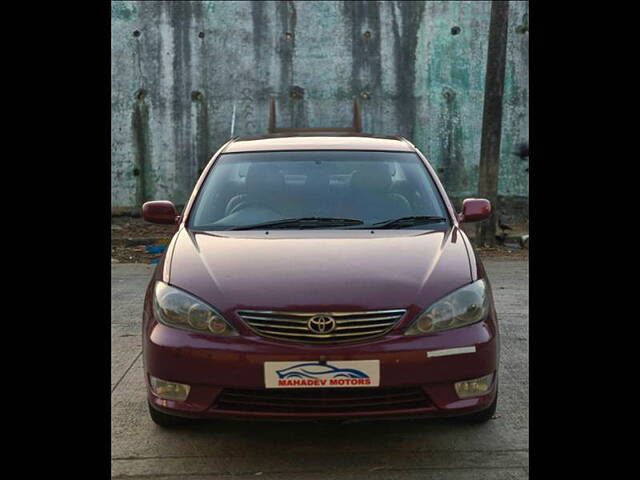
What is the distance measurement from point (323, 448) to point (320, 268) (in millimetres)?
838

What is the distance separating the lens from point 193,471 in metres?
3.27

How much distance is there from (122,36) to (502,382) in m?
9.16

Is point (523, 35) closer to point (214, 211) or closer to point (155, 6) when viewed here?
point (155, 6)

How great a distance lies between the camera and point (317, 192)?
4.33 metres

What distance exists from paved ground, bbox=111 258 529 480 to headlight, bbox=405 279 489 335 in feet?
2.05

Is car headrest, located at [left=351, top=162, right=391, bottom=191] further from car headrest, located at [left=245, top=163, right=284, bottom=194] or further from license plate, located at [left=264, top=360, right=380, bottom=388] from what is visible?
license plate, located at [left=264, top=360, right=380, bottom=388]

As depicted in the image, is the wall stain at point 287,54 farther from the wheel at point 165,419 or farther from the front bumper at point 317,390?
the front bumper at point 317,390

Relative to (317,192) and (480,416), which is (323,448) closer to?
(480,416)

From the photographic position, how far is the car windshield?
4133mm

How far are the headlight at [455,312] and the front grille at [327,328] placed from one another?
115 mm

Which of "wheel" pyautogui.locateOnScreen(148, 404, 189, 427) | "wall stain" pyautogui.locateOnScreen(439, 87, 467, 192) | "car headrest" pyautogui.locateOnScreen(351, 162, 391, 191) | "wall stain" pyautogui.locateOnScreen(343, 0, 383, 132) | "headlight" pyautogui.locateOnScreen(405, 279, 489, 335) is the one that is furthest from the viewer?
"wall stain" pyautogui.locateOnScreen(439, 87, 467, 192)

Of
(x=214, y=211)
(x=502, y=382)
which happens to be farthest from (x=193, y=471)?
(x=502, y=382)

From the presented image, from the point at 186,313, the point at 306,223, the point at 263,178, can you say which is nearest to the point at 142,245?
the point at 263,178

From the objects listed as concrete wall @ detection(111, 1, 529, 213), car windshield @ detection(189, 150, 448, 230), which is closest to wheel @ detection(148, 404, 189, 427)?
car windshield @ detection(189, 150, 448, 230)
